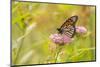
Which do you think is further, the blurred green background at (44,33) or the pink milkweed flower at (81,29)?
the pink milkweed flower at (81,29)

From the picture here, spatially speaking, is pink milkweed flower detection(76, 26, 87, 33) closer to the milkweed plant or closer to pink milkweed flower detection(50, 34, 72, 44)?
the milkweed plant

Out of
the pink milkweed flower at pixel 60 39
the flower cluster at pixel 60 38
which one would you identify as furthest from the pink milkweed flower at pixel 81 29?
the pink milkweed flower at pixel 60 39

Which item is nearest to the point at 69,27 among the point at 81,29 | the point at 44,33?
the point at 81,29

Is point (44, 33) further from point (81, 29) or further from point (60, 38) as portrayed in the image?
point (81, 29)

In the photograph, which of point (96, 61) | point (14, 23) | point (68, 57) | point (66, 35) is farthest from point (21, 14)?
point (96, 61)

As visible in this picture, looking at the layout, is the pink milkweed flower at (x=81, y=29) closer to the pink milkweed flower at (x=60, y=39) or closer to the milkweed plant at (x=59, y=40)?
the milkweed plant at (x=59, y=40)
